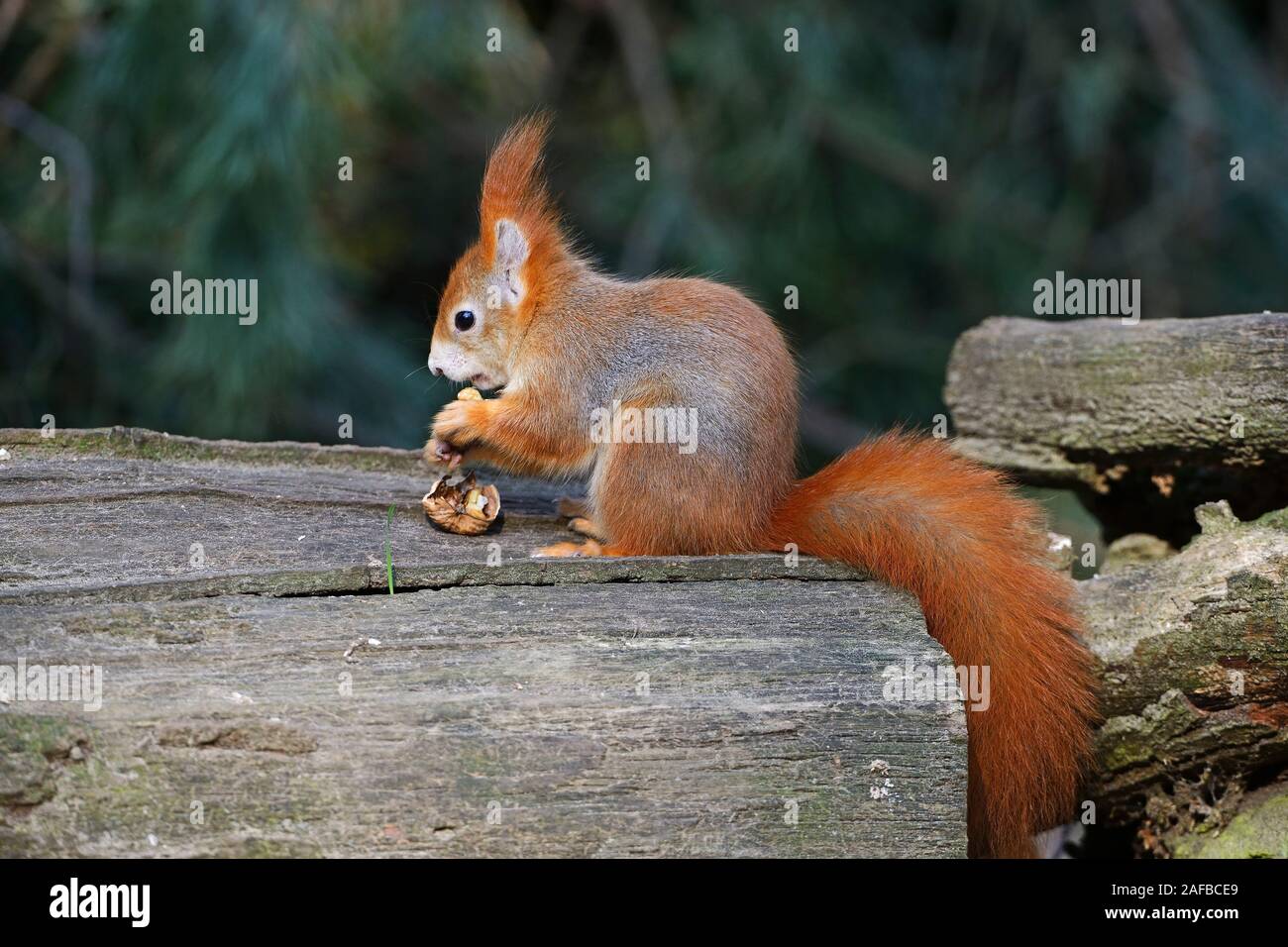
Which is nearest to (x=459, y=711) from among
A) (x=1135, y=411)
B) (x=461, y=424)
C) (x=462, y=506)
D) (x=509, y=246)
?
(x=462, y=506)

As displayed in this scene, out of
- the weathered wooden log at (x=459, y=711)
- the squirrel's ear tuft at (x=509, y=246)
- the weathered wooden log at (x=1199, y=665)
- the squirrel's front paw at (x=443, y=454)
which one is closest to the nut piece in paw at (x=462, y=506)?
the squirrel's front paw at (x=443, y=454)

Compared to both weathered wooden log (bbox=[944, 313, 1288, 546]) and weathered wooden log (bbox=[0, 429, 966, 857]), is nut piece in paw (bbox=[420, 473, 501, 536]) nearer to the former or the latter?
weathered wooden log (bbox=[0, 429, 966, 857])

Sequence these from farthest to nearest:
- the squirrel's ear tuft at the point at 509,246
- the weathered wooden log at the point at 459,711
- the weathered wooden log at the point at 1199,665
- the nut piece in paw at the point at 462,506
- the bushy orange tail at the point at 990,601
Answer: the squirrel's ear tuft at the point at 509,246 < the nut piece in paw at the point at 462,506 < the weathered wooden log at the point at 1199,665 < the bushy orange tail at the point at 990,601 < the weathered wooden log at the point at 459,711

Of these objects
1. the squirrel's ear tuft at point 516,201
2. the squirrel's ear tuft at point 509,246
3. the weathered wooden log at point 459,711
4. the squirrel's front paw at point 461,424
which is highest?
the squirrel's ear tuft at point 516,201

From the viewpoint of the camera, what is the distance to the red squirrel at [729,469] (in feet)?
6.88

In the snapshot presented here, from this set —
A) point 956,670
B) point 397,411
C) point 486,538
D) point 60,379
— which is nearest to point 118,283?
point 60,379

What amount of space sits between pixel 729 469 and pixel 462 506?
48 centimetres

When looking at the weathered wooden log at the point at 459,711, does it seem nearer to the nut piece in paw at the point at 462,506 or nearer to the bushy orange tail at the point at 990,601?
the bushy orange tail at the point at 990,601

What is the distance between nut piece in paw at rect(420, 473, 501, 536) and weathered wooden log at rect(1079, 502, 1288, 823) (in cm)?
106

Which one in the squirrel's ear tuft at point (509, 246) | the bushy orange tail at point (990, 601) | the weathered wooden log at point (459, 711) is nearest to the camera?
the weathered wooden log at point (459, 711)

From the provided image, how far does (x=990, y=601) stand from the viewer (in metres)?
2.14

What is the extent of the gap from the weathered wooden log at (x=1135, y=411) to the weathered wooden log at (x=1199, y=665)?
9.4 inches

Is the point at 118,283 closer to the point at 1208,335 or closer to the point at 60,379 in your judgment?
the point at 60,379

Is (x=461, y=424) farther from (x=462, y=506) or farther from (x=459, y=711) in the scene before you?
(x=459, y=711)
